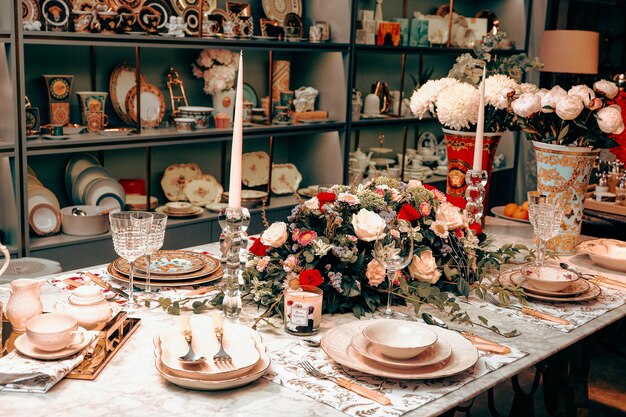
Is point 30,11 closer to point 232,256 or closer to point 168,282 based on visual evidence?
point 168,282

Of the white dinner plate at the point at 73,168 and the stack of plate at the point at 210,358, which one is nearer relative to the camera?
the stack of plate at the point at 210,358

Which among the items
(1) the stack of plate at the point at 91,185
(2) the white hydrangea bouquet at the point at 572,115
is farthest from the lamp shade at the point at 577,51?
(1) the stack of plate at the point at 91,185

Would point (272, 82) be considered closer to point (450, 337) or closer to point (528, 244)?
point (528, 244)

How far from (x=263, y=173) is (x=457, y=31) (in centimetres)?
173

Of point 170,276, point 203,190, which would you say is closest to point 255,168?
point 203,190

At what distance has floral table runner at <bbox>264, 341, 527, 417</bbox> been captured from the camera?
1.26m

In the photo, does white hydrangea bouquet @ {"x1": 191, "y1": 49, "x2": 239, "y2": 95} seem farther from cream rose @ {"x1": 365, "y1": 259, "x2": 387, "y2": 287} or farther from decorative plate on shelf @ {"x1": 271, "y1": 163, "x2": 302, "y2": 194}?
cream rose @ {"x1": 365, "y1": 259, "x2": 387, "y2": 287}

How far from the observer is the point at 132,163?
375 centimetres

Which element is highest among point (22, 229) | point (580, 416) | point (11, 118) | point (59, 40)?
point (59, 40)

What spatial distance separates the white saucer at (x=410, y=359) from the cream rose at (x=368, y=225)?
0.87 feet

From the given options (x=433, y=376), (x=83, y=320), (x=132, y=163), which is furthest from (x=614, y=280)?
(x=132, y=163)

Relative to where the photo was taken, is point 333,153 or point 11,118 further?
point 333,153

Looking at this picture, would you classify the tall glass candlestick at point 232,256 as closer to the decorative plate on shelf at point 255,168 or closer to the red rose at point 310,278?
the red rose at point 310,278

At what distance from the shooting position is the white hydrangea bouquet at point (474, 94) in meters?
2.38
